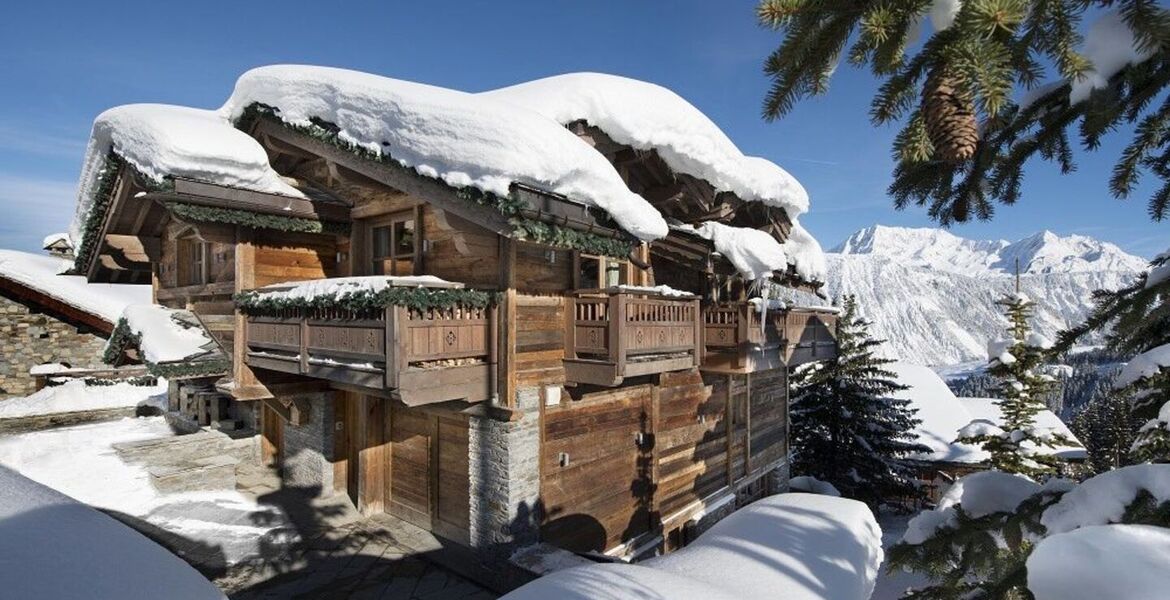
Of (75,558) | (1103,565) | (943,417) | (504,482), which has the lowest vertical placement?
(943,417)

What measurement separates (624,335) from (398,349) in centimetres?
365

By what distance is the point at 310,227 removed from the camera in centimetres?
1045

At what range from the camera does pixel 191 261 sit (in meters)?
13.2

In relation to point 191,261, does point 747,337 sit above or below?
below

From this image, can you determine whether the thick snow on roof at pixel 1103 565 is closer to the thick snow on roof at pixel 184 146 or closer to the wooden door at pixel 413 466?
the wooden door at pixel 413 466

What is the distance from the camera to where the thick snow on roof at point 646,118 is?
10.3 meters

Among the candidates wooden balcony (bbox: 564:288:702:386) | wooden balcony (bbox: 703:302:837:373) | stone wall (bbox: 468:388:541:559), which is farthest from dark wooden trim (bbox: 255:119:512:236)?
wooden balcony (bbox: 703:302:837:373)

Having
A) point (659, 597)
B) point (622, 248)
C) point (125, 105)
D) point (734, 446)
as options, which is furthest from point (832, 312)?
point (125, 105)

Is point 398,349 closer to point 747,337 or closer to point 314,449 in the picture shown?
point 314,449

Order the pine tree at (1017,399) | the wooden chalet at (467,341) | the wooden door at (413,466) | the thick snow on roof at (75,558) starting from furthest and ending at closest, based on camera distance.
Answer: the pine tree at (1017,399)
the wooden door at (413,466)
the wooden chalet at (467,341)
the thick snow on roof at (75,558)

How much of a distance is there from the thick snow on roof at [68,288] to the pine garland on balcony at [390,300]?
1485 cm

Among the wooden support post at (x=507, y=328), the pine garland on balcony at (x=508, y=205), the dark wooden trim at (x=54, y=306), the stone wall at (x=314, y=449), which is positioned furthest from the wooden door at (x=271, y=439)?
the dark wooden trim at (x=54, y=306)

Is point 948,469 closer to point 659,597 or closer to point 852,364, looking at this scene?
point 852,364

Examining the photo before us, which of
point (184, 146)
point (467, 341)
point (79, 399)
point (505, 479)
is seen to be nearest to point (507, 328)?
point (467, 341)
